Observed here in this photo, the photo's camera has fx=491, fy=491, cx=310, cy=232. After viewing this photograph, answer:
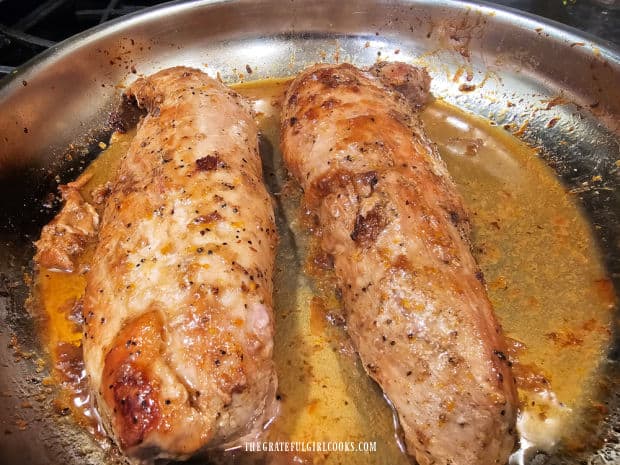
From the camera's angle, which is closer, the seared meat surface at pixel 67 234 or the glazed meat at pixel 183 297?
the glazed meat at pixel 183 297

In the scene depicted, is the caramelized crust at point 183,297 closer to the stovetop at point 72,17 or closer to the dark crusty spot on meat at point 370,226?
the dark crusty spot on meat at point 370,226

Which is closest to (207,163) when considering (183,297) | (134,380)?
(183,297)

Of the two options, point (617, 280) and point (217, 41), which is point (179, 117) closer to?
point (217, 41)

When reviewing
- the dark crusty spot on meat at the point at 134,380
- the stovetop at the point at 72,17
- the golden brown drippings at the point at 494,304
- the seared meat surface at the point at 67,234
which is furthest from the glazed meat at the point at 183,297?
the stovetop at the point at 72,17

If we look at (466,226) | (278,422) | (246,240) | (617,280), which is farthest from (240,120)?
(617,280)

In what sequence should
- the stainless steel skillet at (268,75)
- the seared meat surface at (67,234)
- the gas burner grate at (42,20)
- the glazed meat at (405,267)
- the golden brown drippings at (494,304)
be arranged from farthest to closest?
1. the gas burner grate at (42,20)
2. the seared meat surface at (67,234)
3. the stainless steel skillet at (268,75)
4. the golden brown drippings at (494,304)
5. the glazed meat at (405,267)

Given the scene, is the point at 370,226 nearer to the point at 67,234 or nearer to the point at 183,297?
the point at 183,297
